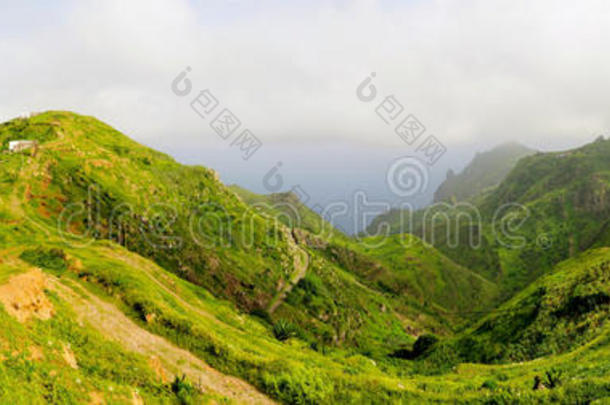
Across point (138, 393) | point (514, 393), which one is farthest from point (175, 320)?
point (514, 393)

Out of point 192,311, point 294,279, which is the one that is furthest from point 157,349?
point 294,279

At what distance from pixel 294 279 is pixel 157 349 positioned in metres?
101

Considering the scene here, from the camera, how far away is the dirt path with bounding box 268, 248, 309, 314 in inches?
4223

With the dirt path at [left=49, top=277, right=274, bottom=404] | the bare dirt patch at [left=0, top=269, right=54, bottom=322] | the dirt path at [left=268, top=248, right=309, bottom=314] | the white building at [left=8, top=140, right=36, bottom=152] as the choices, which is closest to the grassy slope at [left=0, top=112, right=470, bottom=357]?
the dirt path at [left=268, top=248, right=309, bottom=314]

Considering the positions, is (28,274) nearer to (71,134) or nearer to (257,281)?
(257,281)

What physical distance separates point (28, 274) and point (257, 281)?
8755 centimetres

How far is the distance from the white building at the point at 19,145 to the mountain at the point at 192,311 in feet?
10.2

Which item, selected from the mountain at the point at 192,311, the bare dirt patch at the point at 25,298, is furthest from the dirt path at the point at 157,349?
the bare dirt patch at the point at 25,298

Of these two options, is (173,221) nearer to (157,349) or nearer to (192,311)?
(192,311)

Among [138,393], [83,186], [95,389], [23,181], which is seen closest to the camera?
[95,389]

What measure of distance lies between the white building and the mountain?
3.12 metres

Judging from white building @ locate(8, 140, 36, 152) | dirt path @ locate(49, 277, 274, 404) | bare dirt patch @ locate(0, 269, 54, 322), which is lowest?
dirt path @ locate(49, 277, 274, 404)

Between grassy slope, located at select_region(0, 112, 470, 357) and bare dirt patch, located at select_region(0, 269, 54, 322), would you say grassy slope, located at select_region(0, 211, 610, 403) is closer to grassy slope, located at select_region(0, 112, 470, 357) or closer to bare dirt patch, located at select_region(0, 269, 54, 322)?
bare dirt patch, located at select_region(0, 269, 54, 322)

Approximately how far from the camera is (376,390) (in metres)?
24.6
